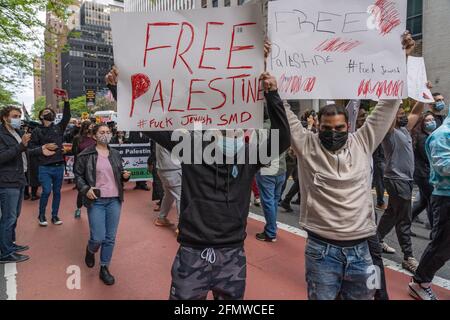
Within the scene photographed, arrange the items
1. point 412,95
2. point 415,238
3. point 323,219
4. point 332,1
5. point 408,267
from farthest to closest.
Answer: point 415,238 < point 408,267 < point 412,95 < point 332,1 < point 323,219

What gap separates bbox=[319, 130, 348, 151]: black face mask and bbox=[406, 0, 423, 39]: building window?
63.0ft

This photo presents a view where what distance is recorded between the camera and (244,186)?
252 centimetres

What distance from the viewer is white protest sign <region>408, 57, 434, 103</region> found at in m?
3.37

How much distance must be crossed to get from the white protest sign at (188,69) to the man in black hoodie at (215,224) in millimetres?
140

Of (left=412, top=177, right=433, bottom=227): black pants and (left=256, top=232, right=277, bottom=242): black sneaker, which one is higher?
(left=412, top=177, right=433, bottom=227): black pants

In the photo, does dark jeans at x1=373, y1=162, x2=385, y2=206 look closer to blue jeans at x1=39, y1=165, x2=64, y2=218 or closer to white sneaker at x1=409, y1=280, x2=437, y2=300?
white sneaker at x1=409, y1=280, x2=437, y2=300

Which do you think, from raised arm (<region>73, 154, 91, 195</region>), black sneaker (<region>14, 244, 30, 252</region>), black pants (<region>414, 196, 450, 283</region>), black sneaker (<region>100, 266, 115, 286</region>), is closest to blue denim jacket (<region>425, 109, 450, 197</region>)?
black pants (<region>414, 196, 450, 283</region>)

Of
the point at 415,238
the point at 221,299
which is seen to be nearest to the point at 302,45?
the point at 221,299

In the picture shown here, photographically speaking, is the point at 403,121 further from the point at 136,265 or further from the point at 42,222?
the point at 42,222

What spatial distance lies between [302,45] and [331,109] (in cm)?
56

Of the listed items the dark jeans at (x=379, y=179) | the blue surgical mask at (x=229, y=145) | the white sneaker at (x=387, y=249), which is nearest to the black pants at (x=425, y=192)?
the white sneaker at (x=387, y=249)

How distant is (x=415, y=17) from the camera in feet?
61.9

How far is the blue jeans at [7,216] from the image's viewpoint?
4.66 metres

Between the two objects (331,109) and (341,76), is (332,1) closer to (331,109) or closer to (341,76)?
(341,76)
